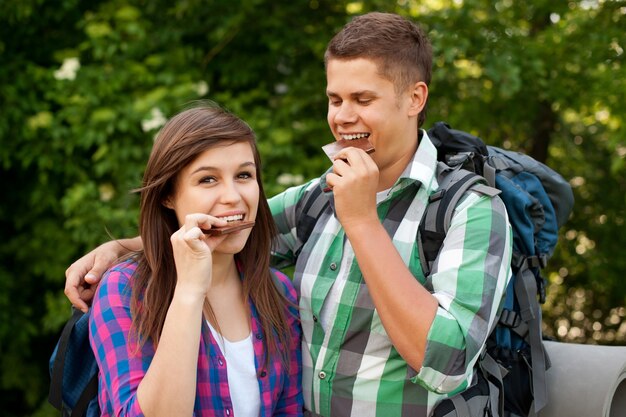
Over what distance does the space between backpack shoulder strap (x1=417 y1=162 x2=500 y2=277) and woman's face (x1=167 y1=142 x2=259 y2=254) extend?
0.53m

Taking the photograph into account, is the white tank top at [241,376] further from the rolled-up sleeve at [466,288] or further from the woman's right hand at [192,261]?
the rolled-up sleeve at [466,288]

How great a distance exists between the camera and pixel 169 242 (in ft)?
7.85

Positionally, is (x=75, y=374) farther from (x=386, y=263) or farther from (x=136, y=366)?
(x=386, y=263)

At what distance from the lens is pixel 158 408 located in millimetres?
1972

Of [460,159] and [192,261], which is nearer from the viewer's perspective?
[192,261]

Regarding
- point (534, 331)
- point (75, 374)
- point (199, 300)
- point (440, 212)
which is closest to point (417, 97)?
point (440, 212)

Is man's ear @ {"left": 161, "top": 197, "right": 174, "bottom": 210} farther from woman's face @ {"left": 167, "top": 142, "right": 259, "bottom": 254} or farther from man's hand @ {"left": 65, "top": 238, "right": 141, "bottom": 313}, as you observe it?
man's hand @ {"left": 65, "top": 238, "right": 141, "bottom": 313}

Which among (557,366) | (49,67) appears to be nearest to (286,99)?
(49,67)

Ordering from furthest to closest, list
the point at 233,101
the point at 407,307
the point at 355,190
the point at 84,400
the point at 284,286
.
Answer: the point at 233,101 → the point at 284,286 → the point at 84,400 → the point at 355,190 → the point at 407,307

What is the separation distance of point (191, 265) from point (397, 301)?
567 mm

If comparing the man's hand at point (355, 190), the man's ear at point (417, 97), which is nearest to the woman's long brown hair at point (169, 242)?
the man's hand at point (355, 190)

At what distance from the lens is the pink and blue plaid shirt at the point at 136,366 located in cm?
208

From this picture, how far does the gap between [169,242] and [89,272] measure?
31cm

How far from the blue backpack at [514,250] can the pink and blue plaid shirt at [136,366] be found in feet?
1.62
